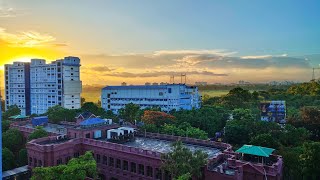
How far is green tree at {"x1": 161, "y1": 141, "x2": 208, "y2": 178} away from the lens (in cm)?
2414

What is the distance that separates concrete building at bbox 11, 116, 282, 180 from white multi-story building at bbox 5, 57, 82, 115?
5849 centimetres

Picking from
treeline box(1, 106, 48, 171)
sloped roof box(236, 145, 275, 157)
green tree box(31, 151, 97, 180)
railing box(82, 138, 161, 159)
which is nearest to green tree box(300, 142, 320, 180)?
sloped roof box(236, 145, 275, 157)

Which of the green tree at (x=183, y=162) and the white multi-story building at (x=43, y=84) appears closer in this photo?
the green tree at (x=183, y=162)

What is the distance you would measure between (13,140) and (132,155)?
77.4ft

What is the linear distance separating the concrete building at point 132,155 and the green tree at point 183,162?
213cm

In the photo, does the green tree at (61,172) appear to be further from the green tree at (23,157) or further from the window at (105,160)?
the green tree at (23,157)

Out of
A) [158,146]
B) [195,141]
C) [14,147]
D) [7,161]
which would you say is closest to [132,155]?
[158,146]

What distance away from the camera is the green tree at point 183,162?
2414 cm

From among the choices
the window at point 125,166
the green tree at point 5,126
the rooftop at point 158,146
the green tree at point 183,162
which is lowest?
the window at point 125,166

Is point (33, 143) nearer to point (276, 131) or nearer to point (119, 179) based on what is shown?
point (119, 179)

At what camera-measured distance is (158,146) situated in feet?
114

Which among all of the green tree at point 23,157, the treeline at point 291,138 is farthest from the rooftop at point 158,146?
the green tree at point 23,157

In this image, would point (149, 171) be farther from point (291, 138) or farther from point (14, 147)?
point (14, 147)

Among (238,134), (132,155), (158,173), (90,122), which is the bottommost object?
(158,173)
